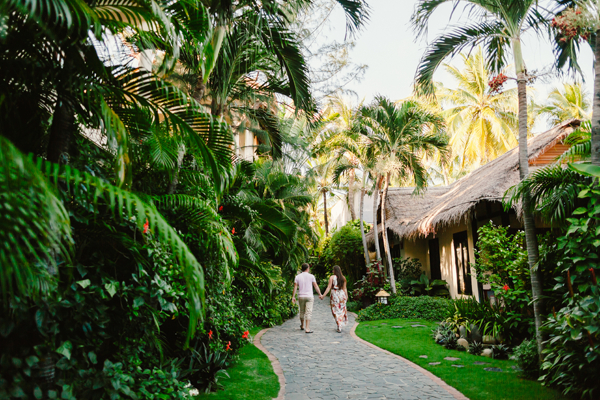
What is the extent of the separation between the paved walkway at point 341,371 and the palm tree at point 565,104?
2470 centimetres

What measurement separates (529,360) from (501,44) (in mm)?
5025

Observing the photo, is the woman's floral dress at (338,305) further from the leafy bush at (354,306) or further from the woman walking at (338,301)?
the leafy bush at (354,306)

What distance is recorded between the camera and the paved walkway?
219 inches

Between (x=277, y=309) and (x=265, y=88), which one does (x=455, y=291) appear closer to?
(x=277, y=309)

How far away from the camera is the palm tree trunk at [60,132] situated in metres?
3.46

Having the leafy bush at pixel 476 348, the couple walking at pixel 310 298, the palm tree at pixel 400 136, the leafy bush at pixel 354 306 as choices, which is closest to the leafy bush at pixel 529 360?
the leafy bush at pixel 476 348

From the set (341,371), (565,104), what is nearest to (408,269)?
(341,371)

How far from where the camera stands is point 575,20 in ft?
16.3

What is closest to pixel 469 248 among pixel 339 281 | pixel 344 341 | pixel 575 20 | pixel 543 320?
pixel 339 281

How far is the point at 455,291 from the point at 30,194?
574 inches

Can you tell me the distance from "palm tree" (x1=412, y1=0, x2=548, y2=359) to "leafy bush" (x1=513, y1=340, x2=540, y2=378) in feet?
0.83

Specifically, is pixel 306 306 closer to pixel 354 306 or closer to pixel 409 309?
pixel 409 309

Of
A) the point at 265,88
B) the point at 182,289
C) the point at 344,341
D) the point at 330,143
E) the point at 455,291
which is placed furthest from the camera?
the point at 330,143

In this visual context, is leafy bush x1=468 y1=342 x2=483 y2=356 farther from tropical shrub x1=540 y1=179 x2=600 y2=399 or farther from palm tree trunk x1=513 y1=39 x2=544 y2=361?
tropical shrub x1=540 y1=179 x2=600 y2=399
